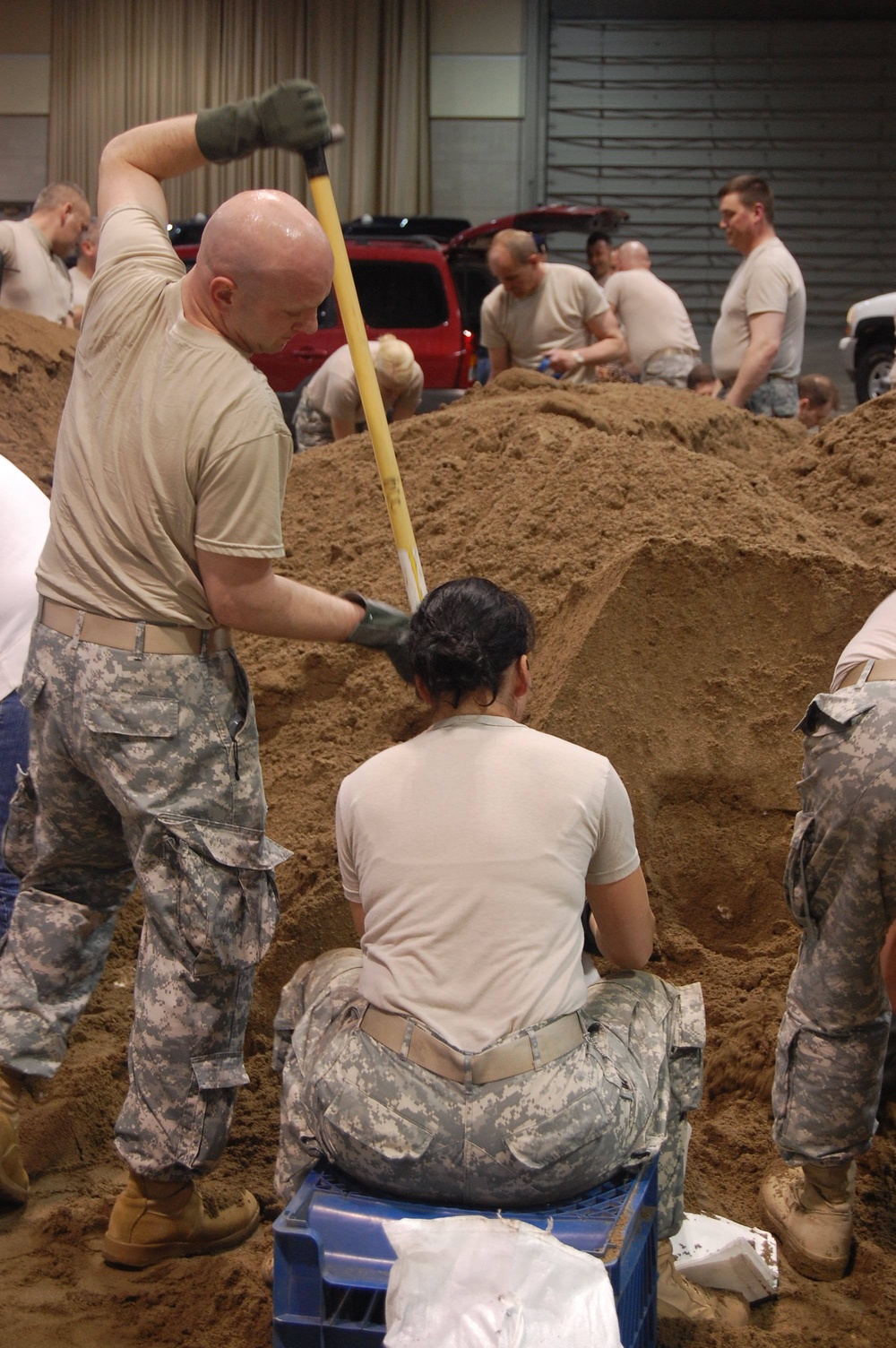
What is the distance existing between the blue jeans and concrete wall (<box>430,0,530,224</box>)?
41.0ft

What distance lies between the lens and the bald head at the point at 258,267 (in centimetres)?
219

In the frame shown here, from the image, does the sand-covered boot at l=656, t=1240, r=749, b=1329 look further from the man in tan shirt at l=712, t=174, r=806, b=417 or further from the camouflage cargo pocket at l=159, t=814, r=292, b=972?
the man in tan shirt at l=712, t=174, r=806, b=417

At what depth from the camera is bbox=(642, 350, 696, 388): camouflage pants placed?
23.7ft

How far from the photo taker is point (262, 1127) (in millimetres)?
2898

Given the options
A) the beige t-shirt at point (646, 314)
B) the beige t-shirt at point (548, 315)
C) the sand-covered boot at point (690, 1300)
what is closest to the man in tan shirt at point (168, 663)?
the sand-covered boot at point (690, 1300)

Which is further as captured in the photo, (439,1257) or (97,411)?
(97,411)

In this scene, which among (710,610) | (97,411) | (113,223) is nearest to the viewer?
(97,411)

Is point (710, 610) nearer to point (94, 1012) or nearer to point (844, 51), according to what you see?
point (94, 1012)

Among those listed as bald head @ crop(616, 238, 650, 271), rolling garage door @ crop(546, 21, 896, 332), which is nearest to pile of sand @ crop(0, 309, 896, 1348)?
bald head @ crop(616, 238, 650, 271)

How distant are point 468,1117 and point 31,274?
630 cm

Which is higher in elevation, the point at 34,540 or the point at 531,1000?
the point at 34,540

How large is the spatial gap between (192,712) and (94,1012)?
4.42 feet

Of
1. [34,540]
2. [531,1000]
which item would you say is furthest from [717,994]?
[34,540]

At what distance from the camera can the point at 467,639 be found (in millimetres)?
2102
